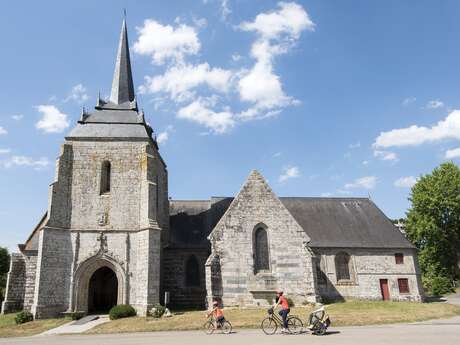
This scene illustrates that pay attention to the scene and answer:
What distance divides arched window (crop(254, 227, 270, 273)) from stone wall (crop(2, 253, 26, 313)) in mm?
14966

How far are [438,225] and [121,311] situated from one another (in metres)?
28.2

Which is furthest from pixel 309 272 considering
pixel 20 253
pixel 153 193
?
pixel 20 253

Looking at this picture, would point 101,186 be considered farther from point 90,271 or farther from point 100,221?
point 90,271

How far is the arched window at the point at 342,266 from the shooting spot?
2434 cm

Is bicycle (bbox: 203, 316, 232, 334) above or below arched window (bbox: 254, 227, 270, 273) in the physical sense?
below

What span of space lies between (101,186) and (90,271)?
16.3 feet

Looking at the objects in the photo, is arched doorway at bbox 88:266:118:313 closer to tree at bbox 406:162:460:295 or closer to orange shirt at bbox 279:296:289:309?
orange shirt at bbox 279:296:289:309

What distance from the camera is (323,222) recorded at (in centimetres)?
2686

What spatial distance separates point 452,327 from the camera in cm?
1208

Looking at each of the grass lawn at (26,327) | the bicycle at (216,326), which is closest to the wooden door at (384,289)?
the bicycle at (216,326)

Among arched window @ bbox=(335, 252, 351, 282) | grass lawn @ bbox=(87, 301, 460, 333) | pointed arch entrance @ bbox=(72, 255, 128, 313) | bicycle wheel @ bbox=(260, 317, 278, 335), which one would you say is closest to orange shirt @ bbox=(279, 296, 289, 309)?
bicycle wheel @ bbox=(260, 317, 278, 335)

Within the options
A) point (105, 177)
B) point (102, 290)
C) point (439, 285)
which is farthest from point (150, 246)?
point (439, 285)

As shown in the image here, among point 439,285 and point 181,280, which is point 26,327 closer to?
point 181,280

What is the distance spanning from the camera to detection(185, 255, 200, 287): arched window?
917 inches
